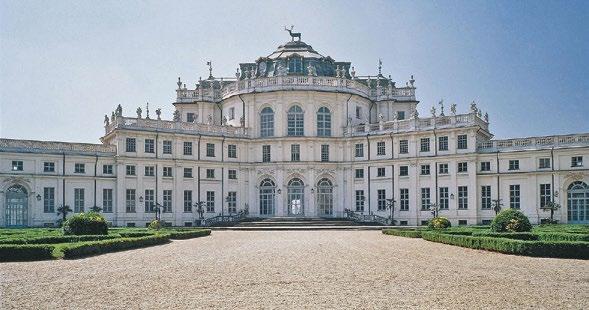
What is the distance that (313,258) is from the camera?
24047 millimetres

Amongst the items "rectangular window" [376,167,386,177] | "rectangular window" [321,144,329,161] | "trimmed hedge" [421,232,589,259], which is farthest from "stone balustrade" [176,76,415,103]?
"trimmed hedge" [421,232,589,259]

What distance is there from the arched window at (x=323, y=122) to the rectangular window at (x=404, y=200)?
9.72 meters

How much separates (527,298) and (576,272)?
5.70 meters

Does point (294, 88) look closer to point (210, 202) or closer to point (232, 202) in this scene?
point (232, 202)

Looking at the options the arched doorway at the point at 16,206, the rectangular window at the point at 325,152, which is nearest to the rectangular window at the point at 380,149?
the rectangular window at the point at 325,152

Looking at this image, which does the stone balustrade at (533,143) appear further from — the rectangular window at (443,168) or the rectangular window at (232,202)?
the rectangular window at (232,202)

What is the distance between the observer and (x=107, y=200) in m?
55.6

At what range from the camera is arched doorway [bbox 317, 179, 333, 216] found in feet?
204

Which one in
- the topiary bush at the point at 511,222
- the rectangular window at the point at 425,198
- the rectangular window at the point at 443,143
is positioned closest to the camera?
the topiary bush at the point at 511,222

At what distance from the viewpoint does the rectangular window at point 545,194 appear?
52.3m

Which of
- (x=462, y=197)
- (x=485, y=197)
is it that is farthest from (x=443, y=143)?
(x=485, y=197)

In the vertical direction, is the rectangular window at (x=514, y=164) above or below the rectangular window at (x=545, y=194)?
above

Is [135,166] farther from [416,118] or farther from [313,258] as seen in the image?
[313,258]

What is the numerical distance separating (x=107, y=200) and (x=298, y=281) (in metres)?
41.5
